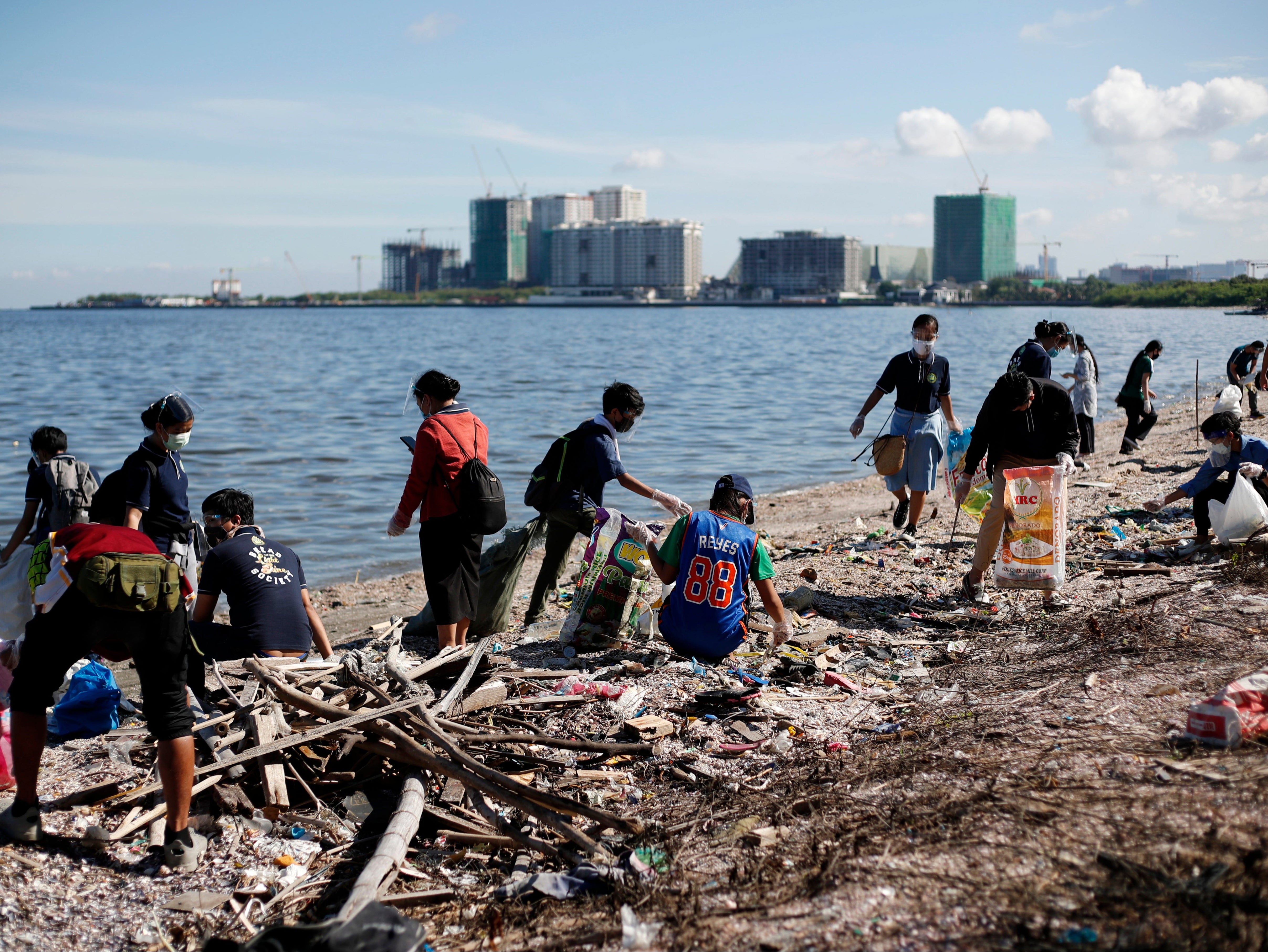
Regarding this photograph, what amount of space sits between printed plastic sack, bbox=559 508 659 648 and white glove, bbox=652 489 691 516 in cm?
25

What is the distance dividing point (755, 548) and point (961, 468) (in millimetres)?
2342

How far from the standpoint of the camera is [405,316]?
128 metres

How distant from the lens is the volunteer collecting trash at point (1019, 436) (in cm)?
646

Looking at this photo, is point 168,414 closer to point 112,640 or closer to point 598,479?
point 112,640

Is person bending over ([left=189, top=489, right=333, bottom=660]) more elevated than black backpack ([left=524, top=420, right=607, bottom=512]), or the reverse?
black backpack ([left=524, top=420, right=607, bottom=512])

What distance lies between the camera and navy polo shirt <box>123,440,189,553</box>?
5457mm

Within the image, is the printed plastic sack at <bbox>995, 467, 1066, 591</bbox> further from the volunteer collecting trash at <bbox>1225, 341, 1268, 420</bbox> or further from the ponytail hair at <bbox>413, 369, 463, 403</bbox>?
the volunteer collecting trash at <bbox>1225, 341, 1268, 420</bbox>

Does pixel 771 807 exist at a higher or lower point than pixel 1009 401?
lower

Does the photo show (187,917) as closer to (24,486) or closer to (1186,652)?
(1186,652)

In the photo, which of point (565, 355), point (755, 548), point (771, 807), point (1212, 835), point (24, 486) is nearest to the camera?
point (1212, 835)

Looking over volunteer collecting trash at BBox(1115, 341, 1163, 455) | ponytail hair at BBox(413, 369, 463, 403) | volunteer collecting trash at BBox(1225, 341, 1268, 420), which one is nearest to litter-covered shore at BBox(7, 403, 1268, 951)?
ponytail hair at BBox(413, 369, 463, 403)

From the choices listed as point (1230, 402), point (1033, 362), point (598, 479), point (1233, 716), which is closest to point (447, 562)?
point (598, 479)

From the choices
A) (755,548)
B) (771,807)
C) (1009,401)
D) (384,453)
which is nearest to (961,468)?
(1009,401)

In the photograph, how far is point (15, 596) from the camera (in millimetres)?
6086
